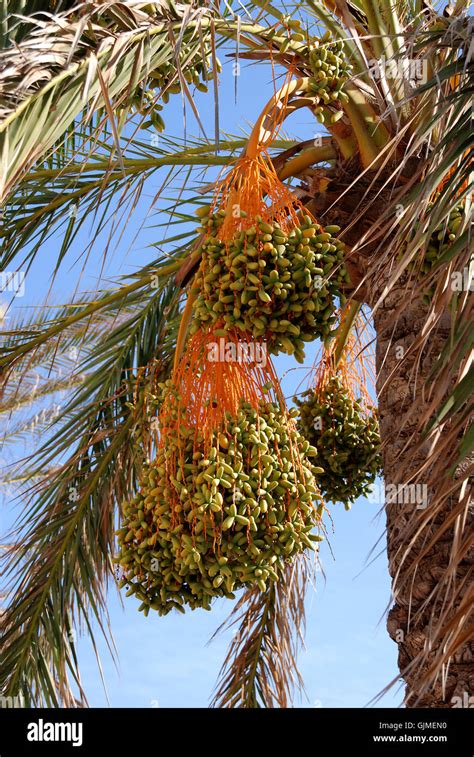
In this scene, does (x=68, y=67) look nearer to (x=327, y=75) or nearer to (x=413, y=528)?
(x=327, y=75)

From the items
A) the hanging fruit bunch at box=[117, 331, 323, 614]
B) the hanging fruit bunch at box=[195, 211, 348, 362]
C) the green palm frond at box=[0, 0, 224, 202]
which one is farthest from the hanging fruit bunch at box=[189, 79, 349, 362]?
the green palm frond at box=[0, 0, 224, 202]

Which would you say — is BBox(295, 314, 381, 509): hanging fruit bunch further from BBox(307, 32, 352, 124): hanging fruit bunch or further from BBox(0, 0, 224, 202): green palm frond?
BBox(0, 0, 224, 202): green palm frond

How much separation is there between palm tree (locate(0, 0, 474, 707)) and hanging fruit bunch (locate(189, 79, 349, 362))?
0.13 m

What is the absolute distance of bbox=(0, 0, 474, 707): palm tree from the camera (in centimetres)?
225

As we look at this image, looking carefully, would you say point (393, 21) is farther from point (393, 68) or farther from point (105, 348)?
point (105, 348)

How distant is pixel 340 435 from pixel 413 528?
4.22 feet

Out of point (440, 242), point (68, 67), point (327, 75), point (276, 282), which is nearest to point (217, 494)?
point (276, 282)

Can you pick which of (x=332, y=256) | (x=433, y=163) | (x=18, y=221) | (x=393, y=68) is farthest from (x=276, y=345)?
(x=18, y=221)

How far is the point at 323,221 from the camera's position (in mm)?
3430

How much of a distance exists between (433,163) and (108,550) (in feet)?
8.86

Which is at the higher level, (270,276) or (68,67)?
(68,67)

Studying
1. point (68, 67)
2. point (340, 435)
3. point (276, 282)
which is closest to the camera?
point (68, 67)

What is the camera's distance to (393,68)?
2951 millimetres

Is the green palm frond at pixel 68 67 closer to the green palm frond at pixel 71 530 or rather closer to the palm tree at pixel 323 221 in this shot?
the palm tree at pixel 323 221
